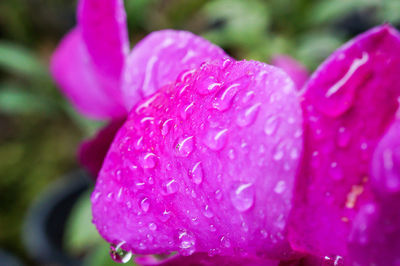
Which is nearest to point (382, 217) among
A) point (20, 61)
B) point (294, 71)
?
point (294, 71)

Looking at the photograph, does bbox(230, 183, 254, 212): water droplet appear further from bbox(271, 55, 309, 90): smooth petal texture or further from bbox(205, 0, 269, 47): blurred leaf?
bbox(205, 0, 269, 47): blurred leaf

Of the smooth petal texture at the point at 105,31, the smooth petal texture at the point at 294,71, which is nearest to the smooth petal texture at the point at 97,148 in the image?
the smooth petal texture at the point at 105,31

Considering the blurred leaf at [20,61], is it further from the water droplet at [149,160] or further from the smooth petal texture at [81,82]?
the water droplet at [149,160]

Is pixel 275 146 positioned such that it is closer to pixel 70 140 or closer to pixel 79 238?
pixel 79 238

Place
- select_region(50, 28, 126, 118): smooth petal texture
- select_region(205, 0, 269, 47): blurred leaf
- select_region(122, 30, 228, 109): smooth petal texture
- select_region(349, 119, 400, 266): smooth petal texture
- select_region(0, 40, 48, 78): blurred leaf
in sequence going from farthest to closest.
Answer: select_region(0, 40, 48, 78): blurred leaf
select_region(205, 0, 269, 47): blurred leaf
select_region(50, 28, 126, 118): smooth petal texture
select_region(122, 30, 228, 109): smooth petal texture
select_region(349, 119, 400, 266): smooth petal texture

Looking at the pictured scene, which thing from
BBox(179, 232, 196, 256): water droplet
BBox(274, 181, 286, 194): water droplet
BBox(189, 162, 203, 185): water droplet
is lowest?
BBox(179, 232, 196, 256): water droplet

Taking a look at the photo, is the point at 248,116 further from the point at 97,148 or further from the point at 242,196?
the point at 97,148

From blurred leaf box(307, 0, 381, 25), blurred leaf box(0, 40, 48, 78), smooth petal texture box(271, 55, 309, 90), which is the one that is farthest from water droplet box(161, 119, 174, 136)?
blurred leaf box(0, 40, 48, 78)

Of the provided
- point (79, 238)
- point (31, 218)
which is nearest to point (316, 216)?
point (79, 238)
